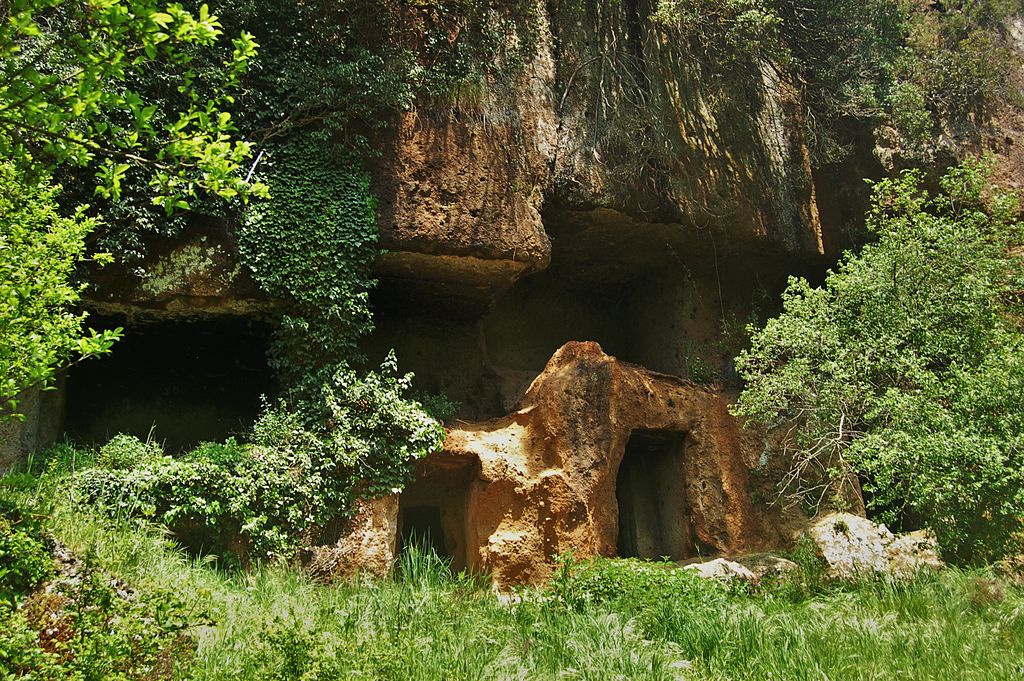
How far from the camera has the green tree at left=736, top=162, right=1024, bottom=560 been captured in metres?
8.27

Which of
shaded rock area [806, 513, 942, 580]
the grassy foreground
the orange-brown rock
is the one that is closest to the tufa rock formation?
the orange-brown rock

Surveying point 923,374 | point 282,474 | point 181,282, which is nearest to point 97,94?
point 181,282

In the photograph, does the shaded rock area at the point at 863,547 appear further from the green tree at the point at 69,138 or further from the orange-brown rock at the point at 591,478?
the green tree at the point at 69,138

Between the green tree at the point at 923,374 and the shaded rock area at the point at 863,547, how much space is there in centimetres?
53

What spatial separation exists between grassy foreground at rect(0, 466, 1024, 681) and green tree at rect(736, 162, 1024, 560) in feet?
3.08

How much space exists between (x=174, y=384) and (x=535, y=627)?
694 cm

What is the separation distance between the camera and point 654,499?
495 inches

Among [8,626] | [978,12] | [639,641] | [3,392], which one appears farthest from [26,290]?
[978,12]

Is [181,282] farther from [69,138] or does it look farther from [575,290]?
[575,290]

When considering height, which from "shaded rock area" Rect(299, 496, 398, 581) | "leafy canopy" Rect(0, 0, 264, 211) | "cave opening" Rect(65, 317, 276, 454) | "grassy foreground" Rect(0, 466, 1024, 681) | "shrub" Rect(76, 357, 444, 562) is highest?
"leafy canopy" Rect(0, 0, 264, 211)

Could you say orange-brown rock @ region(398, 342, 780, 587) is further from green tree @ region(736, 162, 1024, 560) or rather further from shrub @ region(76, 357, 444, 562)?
green tree @ region(736, 162, 1024, 560)

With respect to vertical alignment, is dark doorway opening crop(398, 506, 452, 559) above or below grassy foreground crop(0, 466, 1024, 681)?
above

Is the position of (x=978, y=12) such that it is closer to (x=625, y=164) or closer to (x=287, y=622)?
(x=625, y=164)

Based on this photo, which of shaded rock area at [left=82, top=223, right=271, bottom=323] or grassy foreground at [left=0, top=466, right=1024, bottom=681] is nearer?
→ grassy foreground at [left=0, top=466, right=1024, bottom=681]
